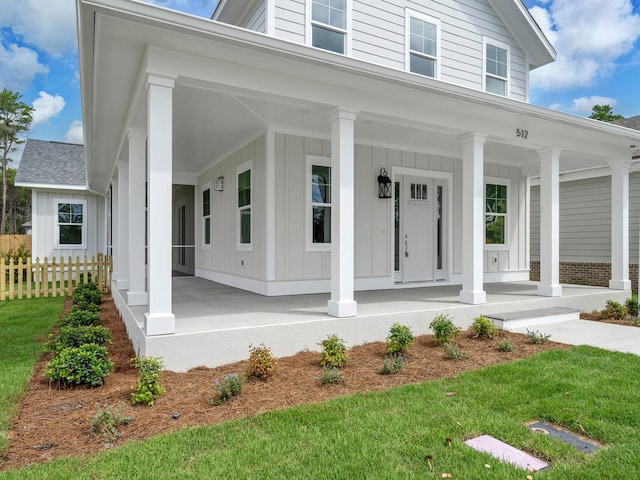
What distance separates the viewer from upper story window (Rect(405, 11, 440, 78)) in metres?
8.48

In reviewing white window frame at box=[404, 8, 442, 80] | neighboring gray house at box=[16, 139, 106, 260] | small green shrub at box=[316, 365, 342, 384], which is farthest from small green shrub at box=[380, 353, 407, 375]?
neighboring gray house at box=[16, 139, 106, 260]

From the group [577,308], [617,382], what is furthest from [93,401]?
[577,308]

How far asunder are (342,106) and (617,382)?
395 centimetres

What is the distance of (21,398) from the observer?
3498 mm

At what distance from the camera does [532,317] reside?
616cm

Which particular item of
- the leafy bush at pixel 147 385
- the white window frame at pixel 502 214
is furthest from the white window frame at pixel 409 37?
the leafy bush at pixel 147 385

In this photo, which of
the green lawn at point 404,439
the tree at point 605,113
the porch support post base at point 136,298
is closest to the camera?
the green lawn at point 404,439

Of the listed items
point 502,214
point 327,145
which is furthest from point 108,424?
point 502,214

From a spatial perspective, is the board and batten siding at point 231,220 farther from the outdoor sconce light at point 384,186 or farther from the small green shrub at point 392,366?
the small green shrub at point 392,366

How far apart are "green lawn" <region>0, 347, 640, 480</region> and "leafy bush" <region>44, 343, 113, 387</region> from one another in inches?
53.0

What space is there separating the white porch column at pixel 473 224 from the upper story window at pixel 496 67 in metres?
4.14

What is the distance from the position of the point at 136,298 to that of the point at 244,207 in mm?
2790

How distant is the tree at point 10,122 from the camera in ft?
80.3

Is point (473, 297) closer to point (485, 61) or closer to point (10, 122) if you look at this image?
point (485, 61)
